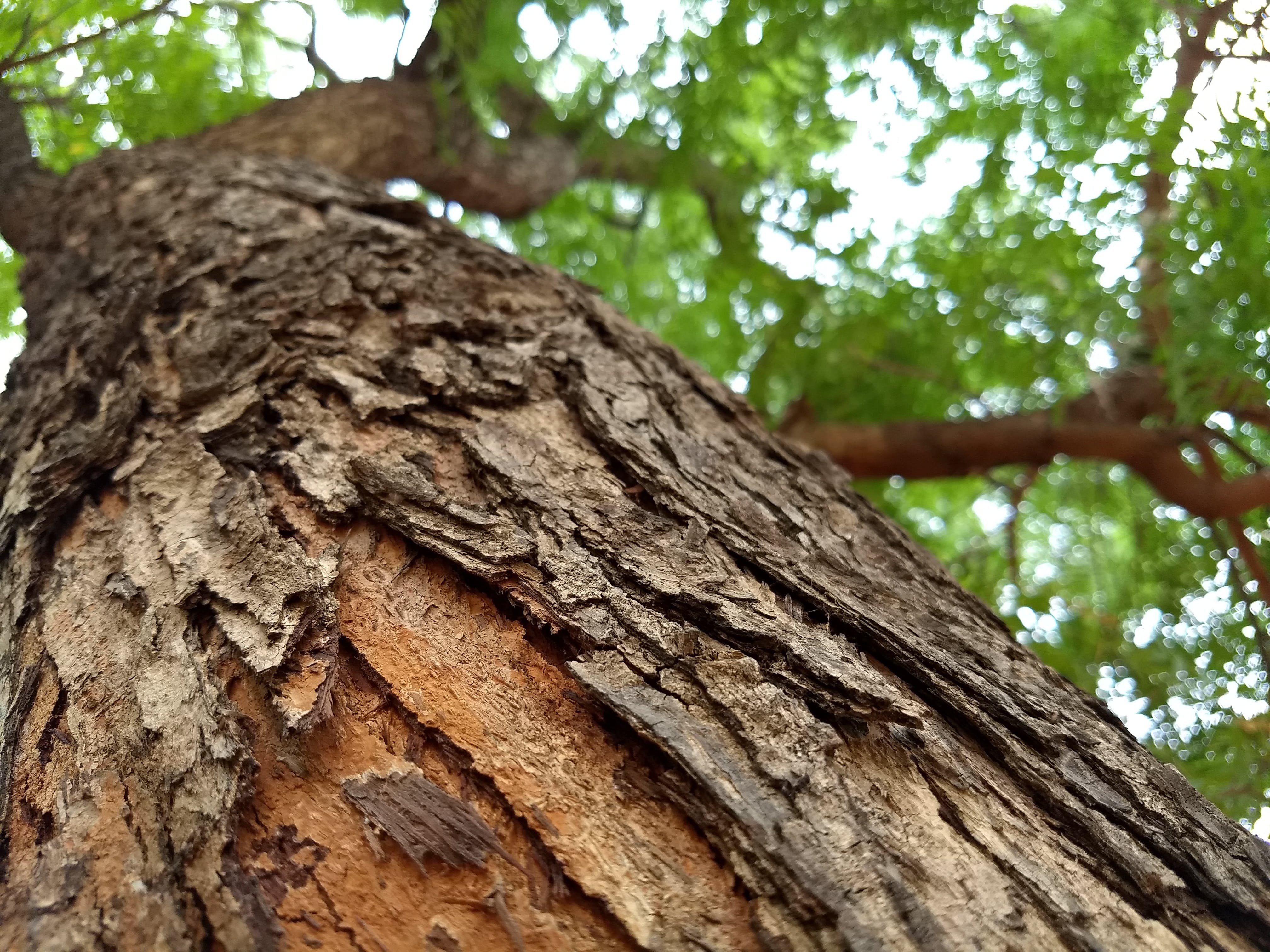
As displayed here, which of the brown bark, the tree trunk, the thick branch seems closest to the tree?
the tree trunk

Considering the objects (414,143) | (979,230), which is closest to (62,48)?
(414,143)

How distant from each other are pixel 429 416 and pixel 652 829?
0.85m

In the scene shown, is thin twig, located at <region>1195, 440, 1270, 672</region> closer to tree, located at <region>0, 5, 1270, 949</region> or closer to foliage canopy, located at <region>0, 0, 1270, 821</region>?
foliage canopy, located at <region>0, 0, 1270, 821</region>

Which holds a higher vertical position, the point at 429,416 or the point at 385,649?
the point at 429,416

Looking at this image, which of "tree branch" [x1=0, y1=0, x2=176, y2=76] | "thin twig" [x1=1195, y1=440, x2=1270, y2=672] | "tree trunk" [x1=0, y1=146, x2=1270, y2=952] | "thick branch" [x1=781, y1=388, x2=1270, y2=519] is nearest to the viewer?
"tree trunk" [x1=0, y1=146, x2=1270, y2=952]

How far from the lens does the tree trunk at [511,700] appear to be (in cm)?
91

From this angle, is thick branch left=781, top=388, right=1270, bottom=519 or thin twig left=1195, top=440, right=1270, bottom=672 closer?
thin twig left=1195, top=440, right=1270, bottom=672

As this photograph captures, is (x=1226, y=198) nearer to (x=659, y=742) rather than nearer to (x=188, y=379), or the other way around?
(x=659, y=742)

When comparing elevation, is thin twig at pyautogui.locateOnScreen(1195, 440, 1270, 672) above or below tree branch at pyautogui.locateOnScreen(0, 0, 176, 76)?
above

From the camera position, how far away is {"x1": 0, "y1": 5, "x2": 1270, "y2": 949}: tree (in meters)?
0.91

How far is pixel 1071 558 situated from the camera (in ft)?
14.2

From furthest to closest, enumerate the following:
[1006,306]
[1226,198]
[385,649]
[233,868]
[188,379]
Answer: [1006,306]
[1226,198]
[188,379]
[385,649]
[233,868]

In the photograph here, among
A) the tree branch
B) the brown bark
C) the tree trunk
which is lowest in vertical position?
the tree trunk

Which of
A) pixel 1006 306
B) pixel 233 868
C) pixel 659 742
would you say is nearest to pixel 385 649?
pixel 233 868
